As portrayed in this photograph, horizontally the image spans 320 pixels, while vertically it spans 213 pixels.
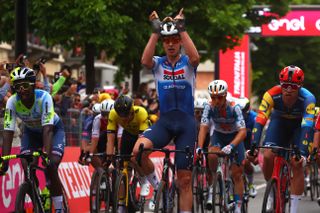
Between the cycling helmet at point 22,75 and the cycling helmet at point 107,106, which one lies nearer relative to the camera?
the cycling helmet at point 22,75

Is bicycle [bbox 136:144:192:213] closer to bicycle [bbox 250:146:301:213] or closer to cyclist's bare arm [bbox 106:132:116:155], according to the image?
bicycle [bbox 250:146:301:213]

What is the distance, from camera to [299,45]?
175ft

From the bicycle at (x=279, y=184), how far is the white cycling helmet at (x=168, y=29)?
5.32ft

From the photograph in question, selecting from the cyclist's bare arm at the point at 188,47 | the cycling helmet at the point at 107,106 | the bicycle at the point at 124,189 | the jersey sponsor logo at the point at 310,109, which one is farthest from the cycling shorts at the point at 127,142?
the cyclist's bare arm at the point at 188,47

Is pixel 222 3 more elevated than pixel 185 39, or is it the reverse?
pixel 222 3

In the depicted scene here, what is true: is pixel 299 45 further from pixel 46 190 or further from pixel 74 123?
pixel 46 190

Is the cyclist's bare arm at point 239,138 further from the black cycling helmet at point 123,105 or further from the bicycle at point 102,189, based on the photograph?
the bicycle at point 102,189

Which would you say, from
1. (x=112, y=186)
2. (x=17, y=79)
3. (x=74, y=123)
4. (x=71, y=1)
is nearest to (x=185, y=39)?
(x=17, y=79)

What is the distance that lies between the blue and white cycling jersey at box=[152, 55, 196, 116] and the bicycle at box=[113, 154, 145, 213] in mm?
2218

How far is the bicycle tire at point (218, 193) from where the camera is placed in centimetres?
1367

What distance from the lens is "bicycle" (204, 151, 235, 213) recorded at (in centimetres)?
1371

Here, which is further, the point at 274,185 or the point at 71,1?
the point at 71,1

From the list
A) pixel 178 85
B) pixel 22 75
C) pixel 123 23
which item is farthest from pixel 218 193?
pixel 123 23

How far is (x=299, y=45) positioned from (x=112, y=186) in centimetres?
3960
